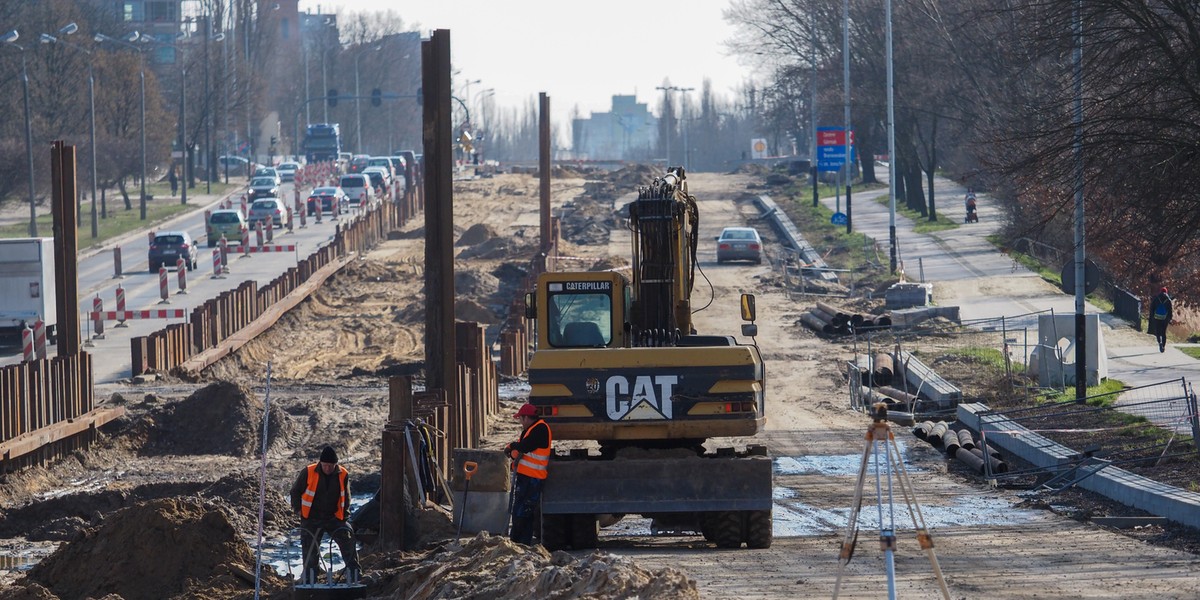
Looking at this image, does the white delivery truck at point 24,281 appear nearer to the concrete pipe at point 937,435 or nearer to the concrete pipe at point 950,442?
the concrete pipe at point 937,435

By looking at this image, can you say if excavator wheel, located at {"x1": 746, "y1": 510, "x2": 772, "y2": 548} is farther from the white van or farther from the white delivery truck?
the white van

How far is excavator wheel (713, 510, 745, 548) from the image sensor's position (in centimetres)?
1586

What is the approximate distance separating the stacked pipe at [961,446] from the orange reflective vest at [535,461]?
809 centimetres

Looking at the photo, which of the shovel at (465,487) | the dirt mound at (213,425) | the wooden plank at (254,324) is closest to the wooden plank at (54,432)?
the dirt mound at (213,425)

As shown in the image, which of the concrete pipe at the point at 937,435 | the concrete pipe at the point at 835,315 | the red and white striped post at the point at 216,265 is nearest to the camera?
the concrete pipe at the point at 937,435

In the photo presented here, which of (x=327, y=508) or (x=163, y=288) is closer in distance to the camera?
(x=327, y=508)

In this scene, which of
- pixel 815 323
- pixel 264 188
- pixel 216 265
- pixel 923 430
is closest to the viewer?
pixel 923 430

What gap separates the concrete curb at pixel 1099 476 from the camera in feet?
54.2

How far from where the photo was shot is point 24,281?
117 feet

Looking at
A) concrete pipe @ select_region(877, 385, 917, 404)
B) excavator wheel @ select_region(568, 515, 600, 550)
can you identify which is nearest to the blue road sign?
concrete pipe @ select_region(877, 385, 917, 404)

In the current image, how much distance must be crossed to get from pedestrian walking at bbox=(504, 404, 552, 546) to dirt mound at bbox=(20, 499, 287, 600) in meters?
2.38

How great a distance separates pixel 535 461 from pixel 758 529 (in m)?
2.48

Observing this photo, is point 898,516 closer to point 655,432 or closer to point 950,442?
point 655,432

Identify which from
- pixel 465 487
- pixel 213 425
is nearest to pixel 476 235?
pixel 213 425
